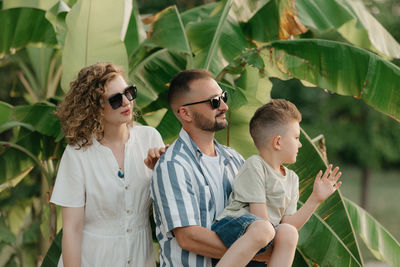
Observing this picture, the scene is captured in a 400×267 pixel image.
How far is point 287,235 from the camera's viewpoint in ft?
7.60

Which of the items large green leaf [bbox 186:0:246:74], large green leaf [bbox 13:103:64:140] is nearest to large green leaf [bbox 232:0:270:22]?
large green leaf [bbox 186:0:246:74]

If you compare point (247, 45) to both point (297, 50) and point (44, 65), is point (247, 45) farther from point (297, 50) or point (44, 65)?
point (44, 65)

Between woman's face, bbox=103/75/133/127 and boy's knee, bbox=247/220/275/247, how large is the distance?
89cm

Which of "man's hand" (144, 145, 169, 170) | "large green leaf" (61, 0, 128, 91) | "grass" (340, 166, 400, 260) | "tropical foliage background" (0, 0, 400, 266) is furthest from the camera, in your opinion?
"grass" (340, 166, 400, 260)

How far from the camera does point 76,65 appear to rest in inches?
140

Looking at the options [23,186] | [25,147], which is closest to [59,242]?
[25,147]

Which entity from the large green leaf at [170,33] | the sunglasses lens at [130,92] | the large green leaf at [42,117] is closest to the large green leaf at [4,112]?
the large green leaf at [42,117]

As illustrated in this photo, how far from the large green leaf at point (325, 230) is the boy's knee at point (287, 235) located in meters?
1.38

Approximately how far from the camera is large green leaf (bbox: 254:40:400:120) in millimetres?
3842

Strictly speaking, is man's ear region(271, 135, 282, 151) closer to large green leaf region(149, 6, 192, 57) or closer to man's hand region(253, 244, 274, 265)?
man's hand region(253, 244, 274, 265)

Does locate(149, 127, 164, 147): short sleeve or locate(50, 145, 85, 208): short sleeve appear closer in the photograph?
locate(50, 145, 85, 208): short sleeve

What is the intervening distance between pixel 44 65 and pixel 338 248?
3.23m

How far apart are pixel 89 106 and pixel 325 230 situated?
194 centimetres

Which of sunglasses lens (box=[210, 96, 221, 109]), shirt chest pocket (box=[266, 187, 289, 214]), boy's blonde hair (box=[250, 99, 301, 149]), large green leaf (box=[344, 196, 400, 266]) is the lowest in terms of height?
large green leaf (box=[344, 196, 400, 266])
